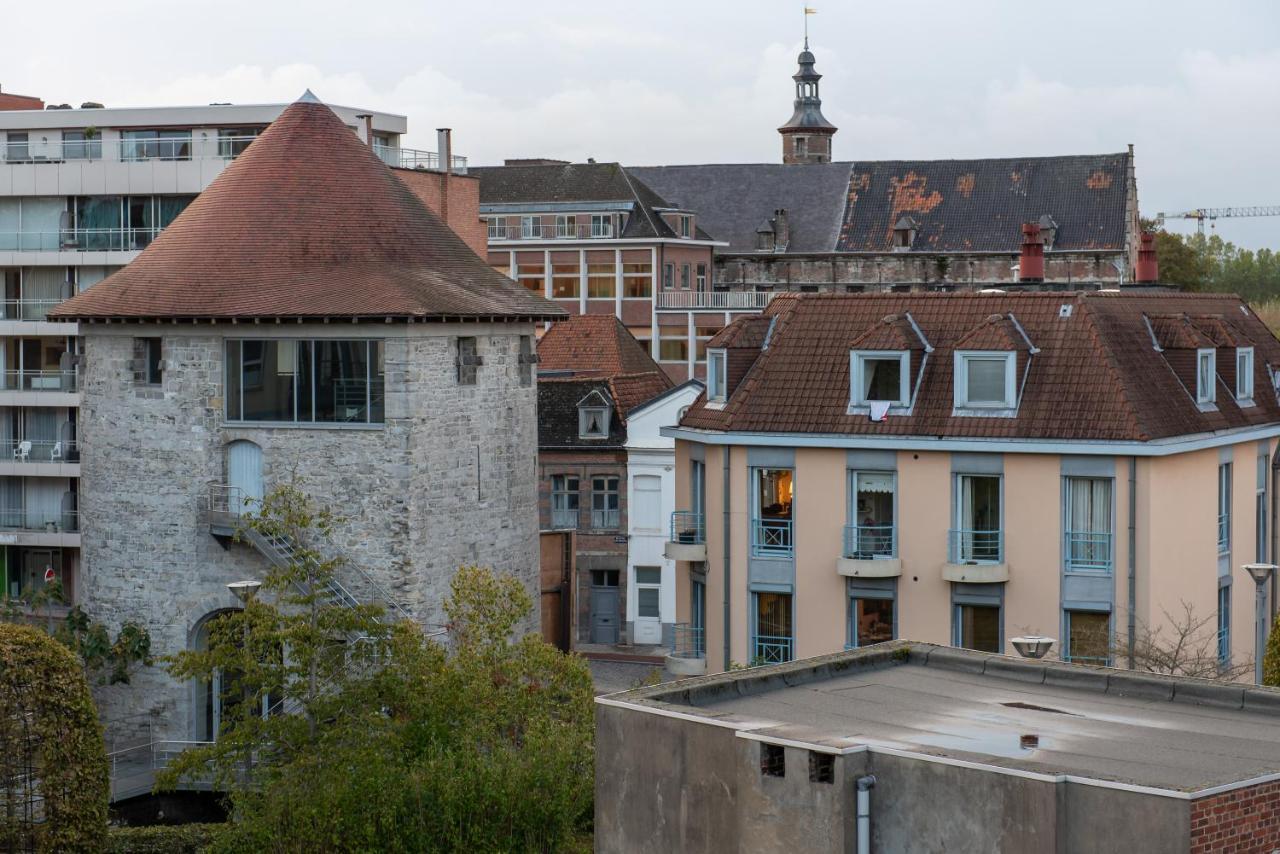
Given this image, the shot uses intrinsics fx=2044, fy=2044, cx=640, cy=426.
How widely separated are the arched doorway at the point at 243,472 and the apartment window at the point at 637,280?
156ft

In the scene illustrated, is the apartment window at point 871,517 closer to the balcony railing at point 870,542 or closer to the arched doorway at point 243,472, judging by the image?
the balcony railing at point 870,542

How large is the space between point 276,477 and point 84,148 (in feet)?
58.0

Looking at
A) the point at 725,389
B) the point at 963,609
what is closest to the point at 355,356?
the point at 725,389

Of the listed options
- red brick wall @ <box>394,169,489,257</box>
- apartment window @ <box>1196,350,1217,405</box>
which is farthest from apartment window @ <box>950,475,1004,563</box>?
red brick wall @ <box>394,169,489,257</box>

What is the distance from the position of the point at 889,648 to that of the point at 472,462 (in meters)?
18.3

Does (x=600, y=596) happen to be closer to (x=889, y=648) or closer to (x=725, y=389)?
(x=725, y=389)

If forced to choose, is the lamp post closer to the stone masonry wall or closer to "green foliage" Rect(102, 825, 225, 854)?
the stone masonry wall

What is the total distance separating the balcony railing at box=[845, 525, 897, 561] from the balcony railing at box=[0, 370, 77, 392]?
25062 mm

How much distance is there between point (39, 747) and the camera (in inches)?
1228

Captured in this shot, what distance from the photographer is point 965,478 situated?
112 feet

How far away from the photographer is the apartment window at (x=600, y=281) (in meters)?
86.1

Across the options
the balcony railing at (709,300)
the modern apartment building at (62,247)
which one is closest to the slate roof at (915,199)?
the balcony railing at (709,300)

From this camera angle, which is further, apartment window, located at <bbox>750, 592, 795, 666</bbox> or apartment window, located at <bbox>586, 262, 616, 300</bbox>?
apartment window, located at <bbox>586, 262, 616, 300</bbox>

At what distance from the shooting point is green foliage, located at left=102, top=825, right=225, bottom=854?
1292 inches
